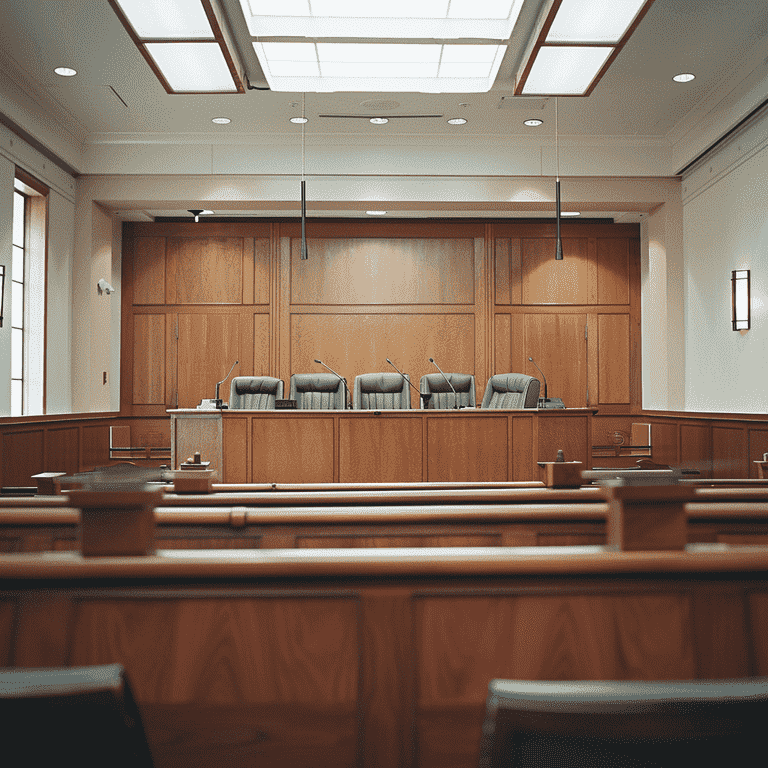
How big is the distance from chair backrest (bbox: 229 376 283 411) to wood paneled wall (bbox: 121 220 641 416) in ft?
7.07

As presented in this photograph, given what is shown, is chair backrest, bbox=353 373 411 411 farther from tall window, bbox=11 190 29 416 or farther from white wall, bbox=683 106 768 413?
tall window, bbox=11 190 29 416

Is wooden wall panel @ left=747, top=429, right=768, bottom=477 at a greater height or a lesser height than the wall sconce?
lesser

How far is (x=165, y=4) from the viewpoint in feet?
14.4

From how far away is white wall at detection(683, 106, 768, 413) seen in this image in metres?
6.05

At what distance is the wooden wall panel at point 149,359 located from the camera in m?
9.07

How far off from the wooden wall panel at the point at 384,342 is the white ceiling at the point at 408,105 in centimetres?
136

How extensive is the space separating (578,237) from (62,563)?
8940mm

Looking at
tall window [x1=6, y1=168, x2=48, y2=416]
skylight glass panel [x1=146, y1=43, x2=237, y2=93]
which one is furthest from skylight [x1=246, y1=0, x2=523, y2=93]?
tall window [x1=6, y1=168, x2=48, y2=416]

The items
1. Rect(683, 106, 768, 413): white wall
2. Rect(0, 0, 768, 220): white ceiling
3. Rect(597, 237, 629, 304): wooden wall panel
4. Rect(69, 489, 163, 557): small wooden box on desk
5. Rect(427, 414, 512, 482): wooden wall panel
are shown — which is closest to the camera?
Rect(69, 489, 163, 557): small wooden box on desk

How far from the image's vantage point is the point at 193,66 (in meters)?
5.11

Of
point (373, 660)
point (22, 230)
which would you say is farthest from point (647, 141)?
point (373, 660)

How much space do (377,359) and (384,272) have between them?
43.6 inches

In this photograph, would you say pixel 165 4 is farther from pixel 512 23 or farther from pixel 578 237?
pixel 578 237

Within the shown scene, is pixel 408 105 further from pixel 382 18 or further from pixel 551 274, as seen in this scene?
pixel 551 274
